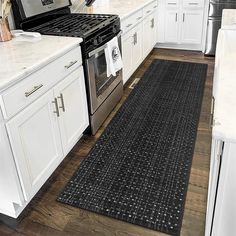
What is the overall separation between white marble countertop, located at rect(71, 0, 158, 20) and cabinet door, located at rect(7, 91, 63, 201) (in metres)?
1.54

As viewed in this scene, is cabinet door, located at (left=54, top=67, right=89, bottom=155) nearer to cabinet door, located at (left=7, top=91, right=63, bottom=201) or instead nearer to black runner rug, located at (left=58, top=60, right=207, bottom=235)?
cabinet door, located at (left=7, top=91, right=63, bottom=201)

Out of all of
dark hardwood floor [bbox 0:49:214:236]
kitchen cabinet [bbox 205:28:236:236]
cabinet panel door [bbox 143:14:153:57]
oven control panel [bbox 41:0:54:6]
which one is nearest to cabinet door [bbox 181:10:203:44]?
cabinet panel door [bbox 143:14:153:57]

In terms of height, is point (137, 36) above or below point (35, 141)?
above

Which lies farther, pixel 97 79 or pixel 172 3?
pixel 172 3

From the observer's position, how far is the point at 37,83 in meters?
1.64

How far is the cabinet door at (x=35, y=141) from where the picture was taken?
1.53 m

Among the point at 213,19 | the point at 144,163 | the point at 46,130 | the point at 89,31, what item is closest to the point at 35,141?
the point at 46,130

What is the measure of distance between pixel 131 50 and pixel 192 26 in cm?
166

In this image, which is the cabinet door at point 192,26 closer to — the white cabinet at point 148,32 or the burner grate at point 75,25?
the white cabinet at point 148,32

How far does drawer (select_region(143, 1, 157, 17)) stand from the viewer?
12.3ft

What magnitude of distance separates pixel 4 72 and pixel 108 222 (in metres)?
1.08

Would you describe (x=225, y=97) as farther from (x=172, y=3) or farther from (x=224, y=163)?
(x=172, y=3)

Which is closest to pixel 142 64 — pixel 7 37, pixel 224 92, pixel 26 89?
pixel 7 37

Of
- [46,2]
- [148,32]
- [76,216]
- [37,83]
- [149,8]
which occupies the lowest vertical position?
[76,216]
